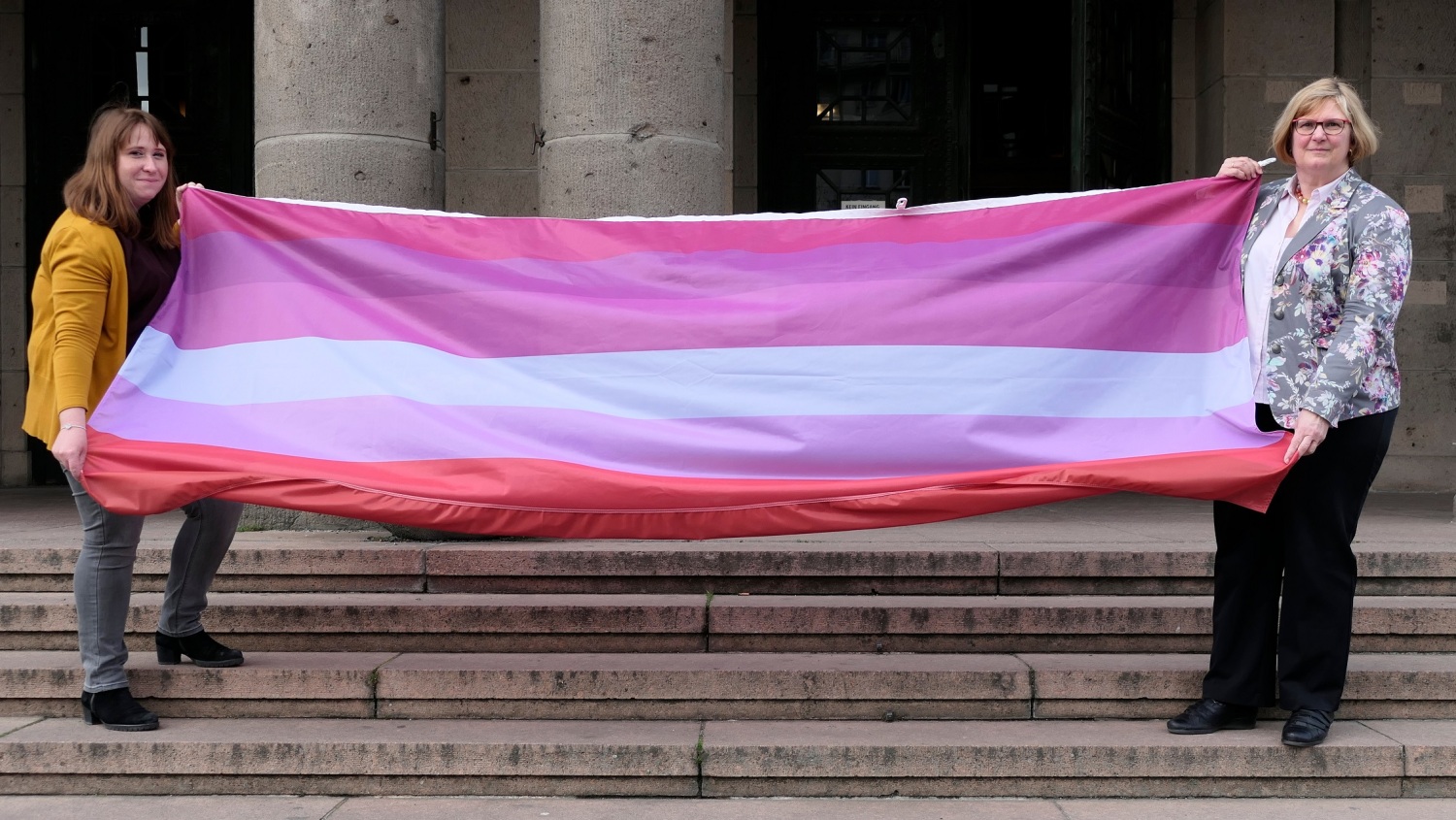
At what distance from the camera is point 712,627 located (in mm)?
5359

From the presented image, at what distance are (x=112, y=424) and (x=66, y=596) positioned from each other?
5.65ft

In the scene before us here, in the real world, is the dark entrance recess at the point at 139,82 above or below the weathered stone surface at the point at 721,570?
above

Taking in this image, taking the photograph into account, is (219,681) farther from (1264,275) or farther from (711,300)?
(1264,275)

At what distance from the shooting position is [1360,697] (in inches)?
189

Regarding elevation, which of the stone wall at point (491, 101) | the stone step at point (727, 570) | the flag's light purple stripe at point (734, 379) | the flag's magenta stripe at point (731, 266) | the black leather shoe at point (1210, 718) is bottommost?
the black leather shoe at point (1210, 718)

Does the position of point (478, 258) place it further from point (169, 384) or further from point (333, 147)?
point (333, 147)

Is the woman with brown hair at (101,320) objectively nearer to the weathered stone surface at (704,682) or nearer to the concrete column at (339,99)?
the weathered stone surface at (704,682)

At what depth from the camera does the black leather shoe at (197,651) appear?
495 cm

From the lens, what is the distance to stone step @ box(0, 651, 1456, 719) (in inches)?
189

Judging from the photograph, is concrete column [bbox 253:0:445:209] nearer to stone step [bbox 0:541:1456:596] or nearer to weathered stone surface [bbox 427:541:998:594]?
stone step [bbox 0:541:1456:596]

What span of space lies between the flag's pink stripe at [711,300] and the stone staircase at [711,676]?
1293 millimetres

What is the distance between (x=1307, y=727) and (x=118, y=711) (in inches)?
166

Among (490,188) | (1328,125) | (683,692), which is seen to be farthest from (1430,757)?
(490,188)

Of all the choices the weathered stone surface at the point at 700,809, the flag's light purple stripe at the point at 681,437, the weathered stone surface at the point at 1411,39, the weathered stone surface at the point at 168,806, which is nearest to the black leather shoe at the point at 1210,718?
the weathered stone surface at the point at 700,809
